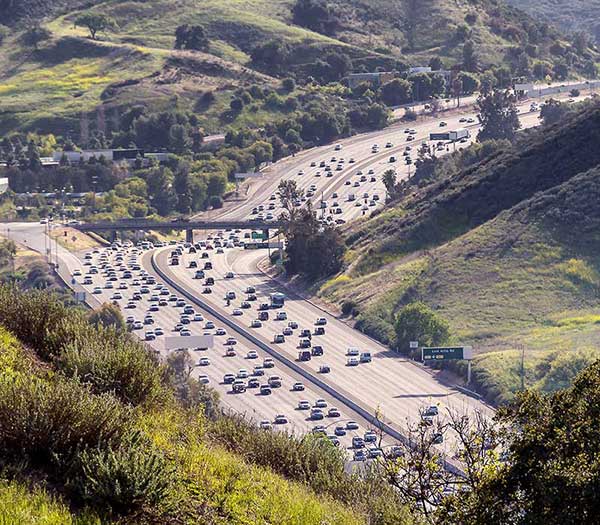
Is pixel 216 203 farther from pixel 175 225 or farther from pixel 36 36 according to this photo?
pixel 36 36

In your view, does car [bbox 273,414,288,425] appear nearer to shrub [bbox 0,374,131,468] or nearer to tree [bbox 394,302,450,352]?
tree [bbox 394,302,450,352]

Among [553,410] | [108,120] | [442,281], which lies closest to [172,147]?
[108,120]

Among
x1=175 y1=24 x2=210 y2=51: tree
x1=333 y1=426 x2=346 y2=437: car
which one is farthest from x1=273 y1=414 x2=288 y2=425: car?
x1=175 y1=24 x2=210 y2=51: tree

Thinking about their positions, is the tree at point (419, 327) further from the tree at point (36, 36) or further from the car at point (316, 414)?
the tree at point (36, 36)

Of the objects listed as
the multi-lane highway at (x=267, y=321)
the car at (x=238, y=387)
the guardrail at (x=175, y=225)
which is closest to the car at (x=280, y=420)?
the multi-lane highway at (x=267, y=321)

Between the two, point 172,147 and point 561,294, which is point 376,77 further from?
point 561,294

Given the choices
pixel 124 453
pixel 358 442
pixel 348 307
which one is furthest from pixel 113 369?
pixel 348 307
